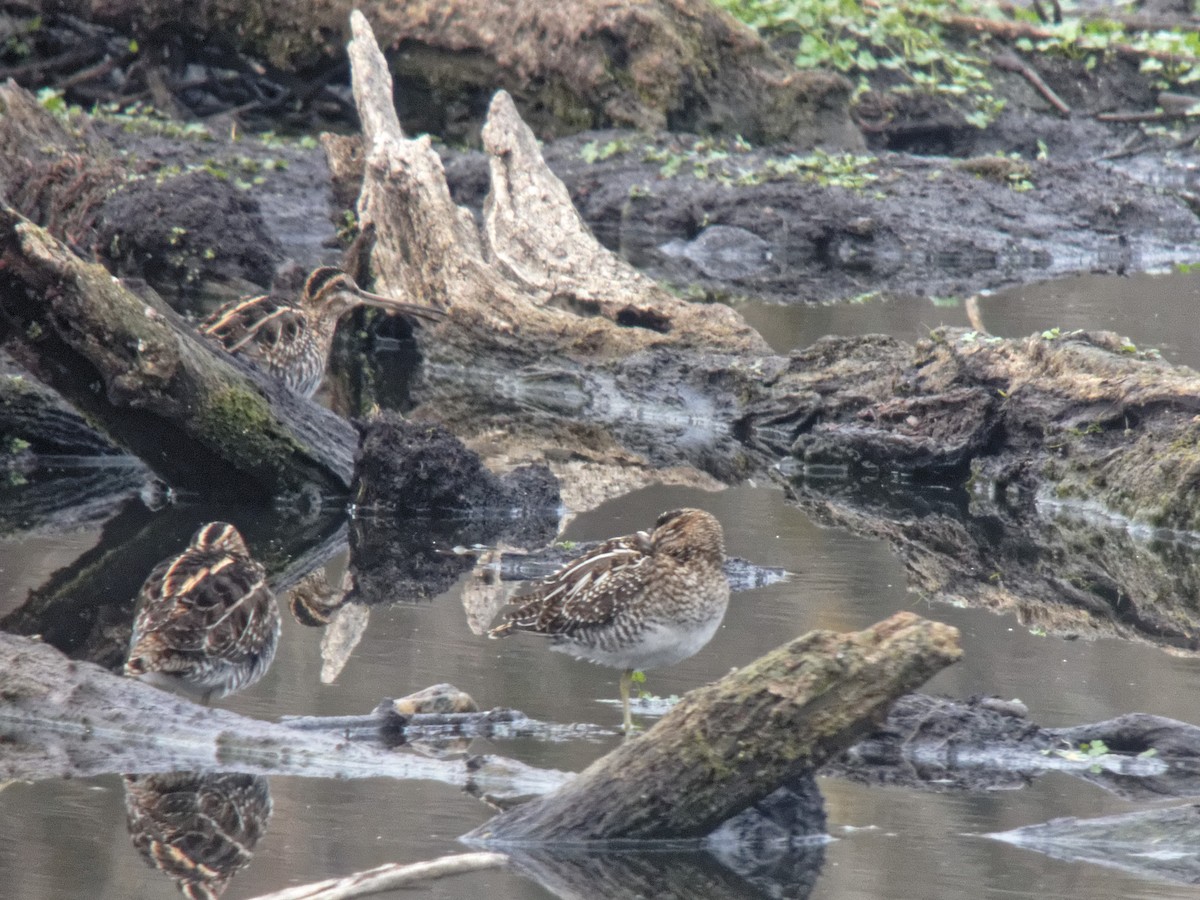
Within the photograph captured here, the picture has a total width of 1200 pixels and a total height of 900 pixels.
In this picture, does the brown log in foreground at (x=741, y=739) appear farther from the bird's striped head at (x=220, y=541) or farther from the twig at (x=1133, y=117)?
the twig at (x=1133, y=117)

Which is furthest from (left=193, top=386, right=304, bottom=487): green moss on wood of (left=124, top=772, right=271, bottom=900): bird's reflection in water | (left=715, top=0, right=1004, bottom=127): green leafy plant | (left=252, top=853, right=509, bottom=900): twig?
(left=715, top=0, right=1004, bottom=127): green leafy plant

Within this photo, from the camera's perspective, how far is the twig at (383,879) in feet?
11.1

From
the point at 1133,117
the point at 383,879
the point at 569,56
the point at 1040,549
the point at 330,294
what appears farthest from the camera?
the point at 1133,117

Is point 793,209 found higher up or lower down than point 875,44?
lower down

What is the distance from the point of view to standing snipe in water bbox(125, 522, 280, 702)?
5523 millimetres

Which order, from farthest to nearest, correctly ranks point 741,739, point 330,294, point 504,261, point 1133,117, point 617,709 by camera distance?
point 1133,117 → point 504,261 → point 330,294 → point 617,709 → point 741,739

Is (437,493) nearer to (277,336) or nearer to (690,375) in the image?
(277,336)

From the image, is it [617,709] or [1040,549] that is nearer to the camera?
[617,709]

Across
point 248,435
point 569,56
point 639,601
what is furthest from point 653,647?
point 569,56

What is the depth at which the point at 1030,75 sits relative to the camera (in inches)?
888

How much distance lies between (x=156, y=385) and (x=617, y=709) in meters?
3.65

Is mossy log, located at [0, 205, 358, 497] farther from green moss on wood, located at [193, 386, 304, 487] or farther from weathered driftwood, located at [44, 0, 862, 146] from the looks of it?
weathered driftwood, located at [44, 0, 862, 146]

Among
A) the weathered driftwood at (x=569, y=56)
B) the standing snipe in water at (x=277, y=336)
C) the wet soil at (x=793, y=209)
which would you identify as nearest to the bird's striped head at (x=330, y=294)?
the standing snipe in water at (x=277, y=336)

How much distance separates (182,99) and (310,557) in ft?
47.1
